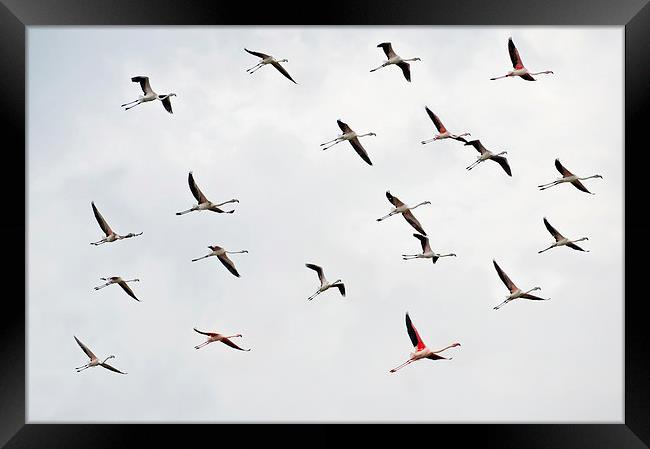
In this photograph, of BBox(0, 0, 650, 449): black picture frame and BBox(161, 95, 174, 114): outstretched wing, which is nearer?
BBox(0, 0, 650, 449): black picture frame

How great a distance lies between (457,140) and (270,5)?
14.8ft

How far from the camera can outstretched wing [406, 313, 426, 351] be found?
10789 millimetres

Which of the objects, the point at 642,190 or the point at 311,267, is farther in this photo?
the point at 311,267

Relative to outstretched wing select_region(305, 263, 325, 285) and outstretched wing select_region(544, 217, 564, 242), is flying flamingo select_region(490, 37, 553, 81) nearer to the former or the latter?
outstretched wing select_region(544, 217, 564, 242)

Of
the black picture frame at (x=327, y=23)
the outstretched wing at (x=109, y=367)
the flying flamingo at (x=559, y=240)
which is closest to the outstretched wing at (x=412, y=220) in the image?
the flying flamingo at (x=559, y=240)

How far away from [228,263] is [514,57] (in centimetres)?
494

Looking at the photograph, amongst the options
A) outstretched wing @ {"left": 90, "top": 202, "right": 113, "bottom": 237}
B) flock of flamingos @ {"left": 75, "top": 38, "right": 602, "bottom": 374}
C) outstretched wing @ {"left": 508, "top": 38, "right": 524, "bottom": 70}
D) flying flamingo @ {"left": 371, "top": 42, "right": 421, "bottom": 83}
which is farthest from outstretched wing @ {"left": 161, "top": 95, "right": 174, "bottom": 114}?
outstretched wing @ {"left": 508, "top": 38, "right": 524, "bottom": 70}

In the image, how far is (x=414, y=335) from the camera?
1093 cm

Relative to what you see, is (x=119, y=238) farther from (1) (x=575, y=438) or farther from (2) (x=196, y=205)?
(1) (x=575, y=438)

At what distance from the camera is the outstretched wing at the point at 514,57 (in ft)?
39.9

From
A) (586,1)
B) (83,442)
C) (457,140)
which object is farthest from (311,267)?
(586,1)

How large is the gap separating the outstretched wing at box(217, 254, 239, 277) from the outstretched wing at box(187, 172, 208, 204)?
841mm

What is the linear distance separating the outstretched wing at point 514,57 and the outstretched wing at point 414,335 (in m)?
4.02

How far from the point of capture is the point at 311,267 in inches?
495
